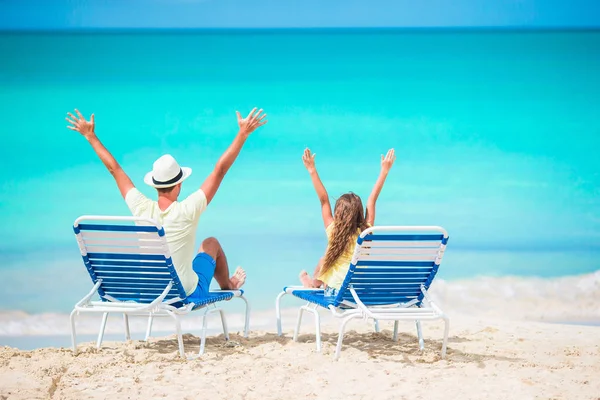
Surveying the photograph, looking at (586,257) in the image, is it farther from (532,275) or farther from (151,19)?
(151,19)

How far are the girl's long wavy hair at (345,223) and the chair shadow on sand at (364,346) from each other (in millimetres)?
603

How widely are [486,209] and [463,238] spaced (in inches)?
47.9

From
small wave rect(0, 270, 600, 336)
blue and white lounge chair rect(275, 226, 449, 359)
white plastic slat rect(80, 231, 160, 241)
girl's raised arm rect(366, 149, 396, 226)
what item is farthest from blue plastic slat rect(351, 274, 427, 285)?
small wave rect(0, 270, 600, 336)

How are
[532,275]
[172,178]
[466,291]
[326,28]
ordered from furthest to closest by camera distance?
[326,28], [532,275], [466,291], [172,178]

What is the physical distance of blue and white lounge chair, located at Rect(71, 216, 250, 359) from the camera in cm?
414

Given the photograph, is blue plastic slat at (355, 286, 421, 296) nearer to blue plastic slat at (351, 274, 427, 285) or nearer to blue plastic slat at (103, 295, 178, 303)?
blue plastic slat at (351, 274, 427, 285)

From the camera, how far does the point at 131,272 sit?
4.30 m

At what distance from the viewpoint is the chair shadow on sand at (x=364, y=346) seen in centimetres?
438

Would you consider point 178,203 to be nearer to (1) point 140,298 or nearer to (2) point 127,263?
(2) point 127,263

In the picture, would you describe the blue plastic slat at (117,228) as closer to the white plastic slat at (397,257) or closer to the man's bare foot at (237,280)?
the man's bare foot at (237,280)

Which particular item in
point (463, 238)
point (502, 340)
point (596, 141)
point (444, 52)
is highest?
point (444, 52)

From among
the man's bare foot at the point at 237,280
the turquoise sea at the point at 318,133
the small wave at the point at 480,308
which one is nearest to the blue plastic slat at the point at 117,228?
the man's bare foot at the point at 237,280

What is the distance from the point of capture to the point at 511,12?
556 inches

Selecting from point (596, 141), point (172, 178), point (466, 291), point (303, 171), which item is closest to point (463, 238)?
point (466, 291)
